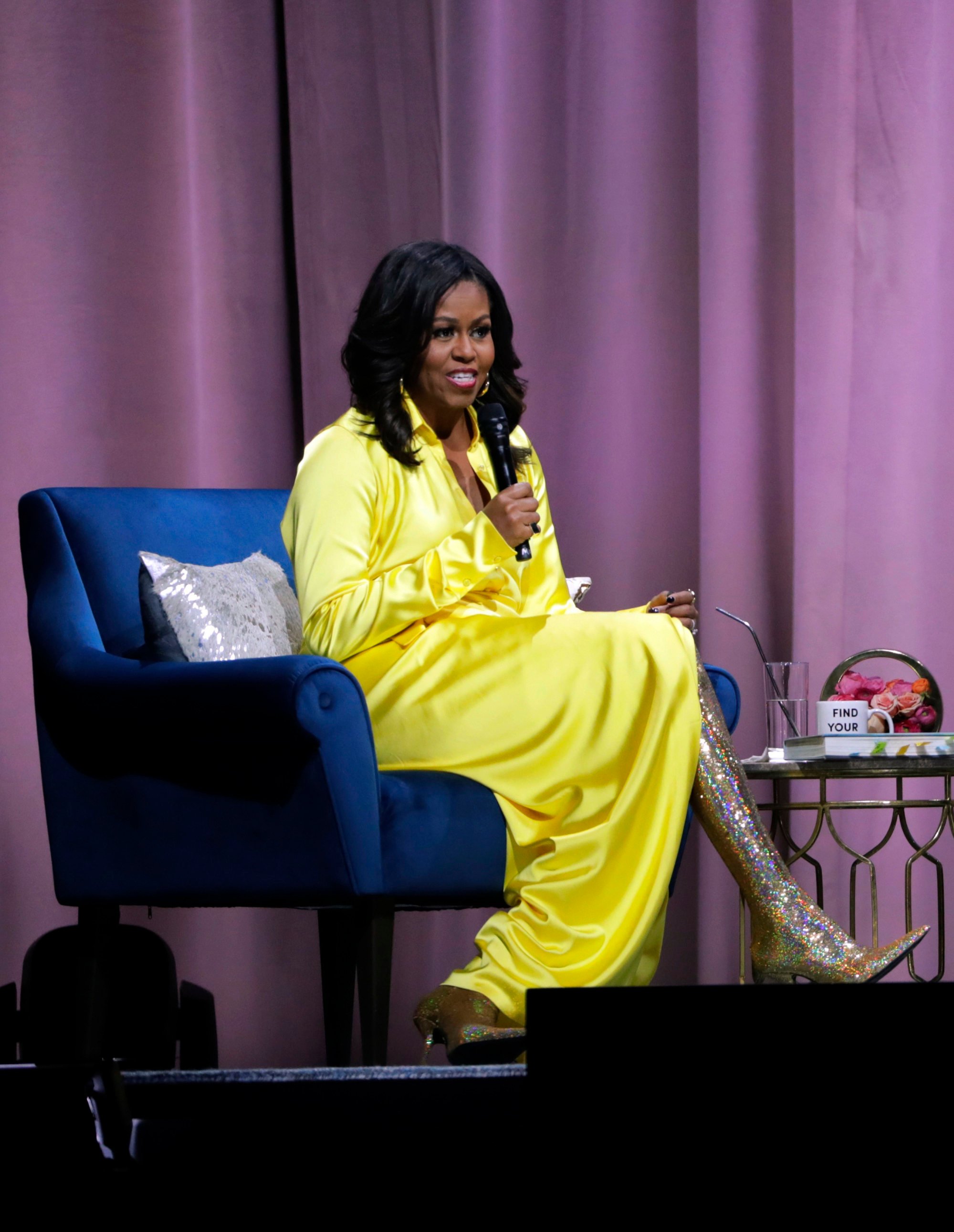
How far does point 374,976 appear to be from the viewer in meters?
1.75

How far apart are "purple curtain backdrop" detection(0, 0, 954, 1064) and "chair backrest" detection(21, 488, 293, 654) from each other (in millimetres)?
707

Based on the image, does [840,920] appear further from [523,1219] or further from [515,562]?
[523,1219]

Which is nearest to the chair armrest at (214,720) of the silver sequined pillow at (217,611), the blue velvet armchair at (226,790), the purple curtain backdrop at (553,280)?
the blue velvet armchair at (226,790)

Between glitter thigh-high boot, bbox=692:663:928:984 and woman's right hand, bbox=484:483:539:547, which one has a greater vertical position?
woman's right hand, bbox=484:483:539:547

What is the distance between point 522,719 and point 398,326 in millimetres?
640

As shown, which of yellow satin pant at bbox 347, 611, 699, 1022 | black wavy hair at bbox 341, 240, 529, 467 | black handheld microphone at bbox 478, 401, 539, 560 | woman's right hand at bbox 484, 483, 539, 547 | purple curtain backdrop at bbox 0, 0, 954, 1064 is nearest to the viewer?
yellow satin pant at bbox 347, 611, 699, 1022

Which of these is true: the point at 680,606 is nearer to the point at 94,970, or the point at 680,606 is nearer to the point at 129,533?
the point at 129,533

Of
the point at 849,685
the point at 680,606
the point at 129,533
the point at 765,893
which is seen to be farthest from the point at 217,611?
the point at 849,685

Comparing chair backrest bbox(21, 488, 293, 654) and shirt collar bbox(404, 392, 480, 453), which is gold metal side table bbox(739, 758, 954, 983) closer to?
shirt collar bbox(404, 392, 480, 453)

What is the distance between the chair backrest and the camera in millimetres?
2080

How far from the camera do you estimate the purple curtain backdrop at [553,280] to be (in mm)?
2742

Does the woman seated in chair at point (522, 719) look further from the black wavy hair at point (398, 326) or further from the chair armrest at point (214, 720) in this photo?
the chair armrest at point (214, 720)

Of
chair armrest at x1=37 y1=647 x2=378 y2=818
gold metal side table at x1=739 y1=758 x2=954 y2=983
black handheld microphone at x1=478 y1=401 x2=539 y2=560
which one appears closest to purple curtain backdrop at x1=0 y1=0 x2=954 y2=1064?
gold metal side table at x1=739 y1=758 x2=954 y2=983

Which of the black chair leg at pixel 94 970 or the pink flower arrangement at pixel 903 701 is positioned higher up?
the pink flower arrangement at pixel 903 701
